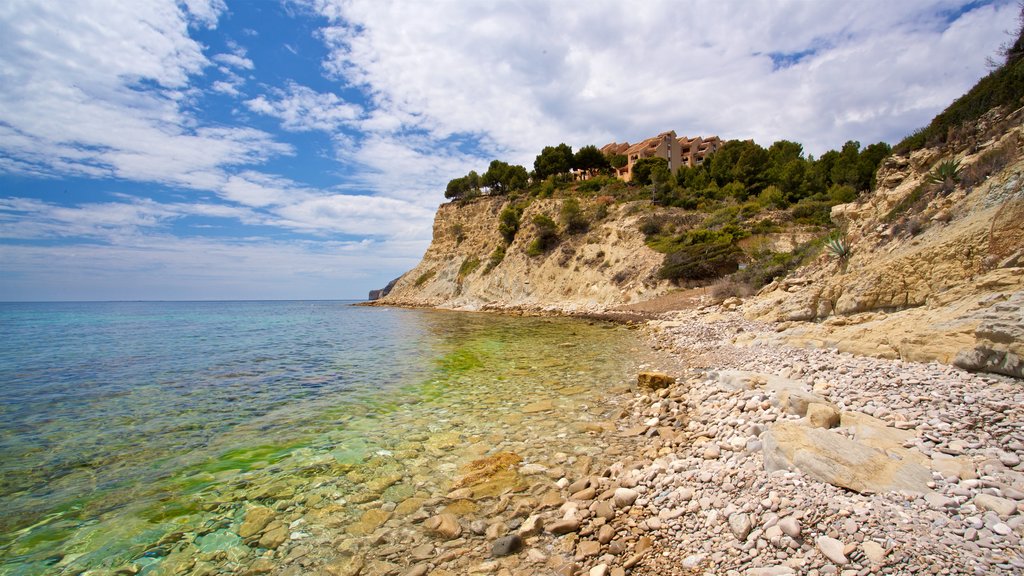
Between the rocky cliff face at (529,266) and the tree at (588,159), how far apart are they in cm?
1268

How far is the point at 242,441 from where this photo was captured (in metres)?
7.43

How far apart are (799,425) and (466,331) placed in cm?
2100

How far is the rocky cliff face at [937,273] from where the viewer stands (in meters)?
6.56

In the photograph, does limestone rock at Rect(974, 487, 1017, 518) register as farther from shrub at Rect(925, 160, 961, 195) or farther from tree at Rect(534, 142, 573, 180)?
tree at Rect(534, 142, 573, 180)

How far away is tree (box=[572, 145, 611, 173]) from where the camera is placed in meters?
63.8

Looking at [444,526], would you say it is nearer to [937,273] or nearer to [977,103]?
[937,273]

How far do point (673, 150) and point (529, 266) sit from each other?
122 ft

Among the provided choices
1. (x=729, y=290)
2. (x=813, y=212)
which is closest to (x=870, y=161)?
(x=813, y=212)

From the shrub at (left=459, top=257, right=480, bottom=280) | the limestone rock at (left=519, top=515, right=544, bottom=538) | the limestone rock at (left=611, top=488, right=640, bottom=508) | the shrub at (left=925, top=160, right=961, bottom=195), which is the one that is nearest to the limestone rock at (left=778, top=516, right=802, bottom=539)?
the limestone rock at (left=611, top=488, right=640, bottom=508)

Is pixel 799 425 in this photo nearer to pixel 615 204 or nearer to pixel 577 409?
pixel 577 409

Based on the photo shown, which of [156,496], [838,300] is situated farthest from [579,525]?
[838,300]

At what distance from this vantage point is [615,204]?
45.6 meters

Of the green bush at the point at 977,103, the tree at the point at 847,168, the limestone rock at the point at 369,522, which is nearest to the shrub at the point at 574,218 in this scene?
the tree at the point at 847,168

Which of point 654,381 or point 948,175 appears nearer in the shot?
point 654,381
